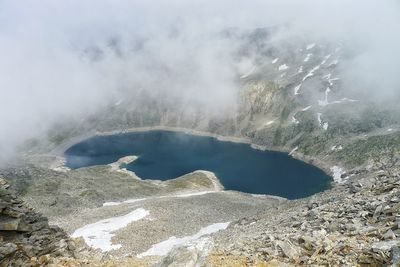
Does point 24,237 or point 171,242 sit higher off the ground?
point 24,237

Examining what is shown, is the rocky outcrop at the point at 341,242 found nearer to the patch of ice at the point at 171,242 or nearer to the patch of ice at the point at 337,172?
the patch of ice at the point at 171,242

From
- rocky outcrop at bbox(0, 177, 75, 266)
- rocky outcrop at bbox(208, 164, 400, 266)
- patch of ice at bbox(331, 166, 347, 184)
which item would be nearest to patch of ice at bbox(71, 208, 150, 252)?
rocky outcrop at bbox(0, 177, 75, 266)

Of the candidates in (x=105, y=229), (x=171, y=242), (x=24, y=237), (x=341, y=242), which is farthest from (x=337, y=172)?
(x=341, y=242)

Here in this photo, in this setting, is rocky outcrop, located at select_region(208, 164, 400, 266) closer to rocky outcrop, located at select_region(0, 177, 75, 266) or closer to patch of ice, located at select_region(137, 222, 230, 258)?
rocky outcrop, located at select_region(0, 177, 75, 266)

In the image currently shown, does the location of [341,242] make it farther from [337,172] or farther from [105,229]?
[337,172]

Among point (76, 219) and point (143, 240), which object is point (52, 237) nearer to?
point (143, 240)

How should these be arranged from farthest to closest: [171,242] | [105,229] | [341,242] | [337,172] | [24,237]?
[337,172]
[105,229]
[171,242]
[24,237]
[341,242]

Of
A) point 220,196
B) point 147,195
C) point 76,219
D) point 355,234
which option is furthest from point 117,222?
point 355,234
